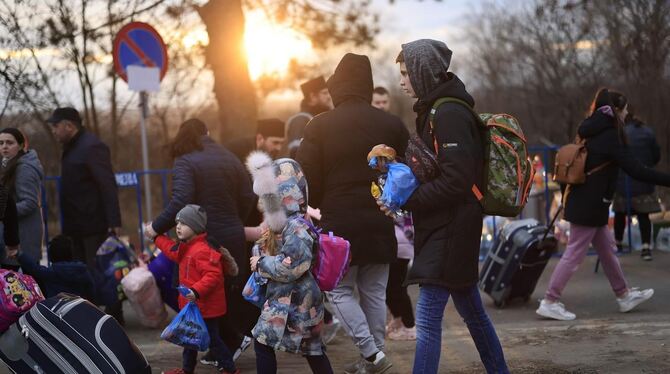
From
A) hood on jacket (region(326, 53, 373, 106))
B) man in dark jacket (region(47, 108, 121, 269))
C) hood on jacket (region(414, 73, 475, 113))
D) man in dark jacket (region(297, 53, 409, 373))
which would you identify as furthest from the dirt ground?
hood on jacket (region(414, 73, 475, 113))

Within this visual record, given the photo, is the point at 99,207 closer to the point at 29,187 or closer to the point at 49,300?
the point at 29,187

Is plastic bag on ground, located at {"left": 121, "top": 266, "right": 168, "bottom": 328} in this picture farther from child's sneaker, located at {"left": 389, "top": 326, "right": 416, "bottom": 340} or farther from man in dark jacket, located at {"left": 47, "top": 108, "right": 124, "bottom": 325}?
child's sneaker, located at {"left": 389, "top": 326, "right": 416, "bottom": 340}

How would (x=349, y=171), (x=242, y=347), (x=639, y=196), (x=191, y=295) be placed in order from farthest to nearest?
(x=639, y=196), (x=242, y=347), (x=349, y=171), (x=191, y=295)

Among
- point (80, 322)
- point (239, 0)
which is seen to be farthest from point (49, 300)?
point (239, 0)

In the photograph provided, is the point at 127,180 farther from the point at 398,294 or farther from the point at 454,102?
the point at 454,102

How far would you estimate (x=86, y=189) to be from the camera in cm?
791

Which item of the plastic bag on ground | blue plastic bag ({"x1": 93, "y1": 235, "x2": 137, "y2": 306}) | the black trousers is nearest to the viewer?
the black trousers

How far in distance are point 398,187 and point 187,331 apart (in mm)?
1826

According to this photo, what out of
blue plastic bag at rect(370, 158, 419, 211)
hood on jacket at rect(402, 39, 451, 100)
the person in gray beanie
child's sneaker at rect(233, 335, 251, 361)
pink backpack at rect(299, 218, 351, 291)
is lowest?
child's sneaker at rect(233, 335, 251, 361)

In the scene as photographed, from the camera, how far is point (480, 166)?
186 inches

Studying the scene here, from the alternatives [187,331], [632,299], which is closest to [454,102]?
[187,331]

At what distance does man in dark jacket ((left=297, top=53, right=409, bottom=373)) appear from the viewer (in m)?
5.77

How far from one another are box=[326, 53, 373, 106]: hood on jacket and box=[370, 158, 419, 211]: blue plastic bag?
4.47 feet

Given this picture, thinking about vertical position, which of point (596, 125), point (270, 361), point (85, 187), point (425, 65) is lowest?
point (270, 361)
